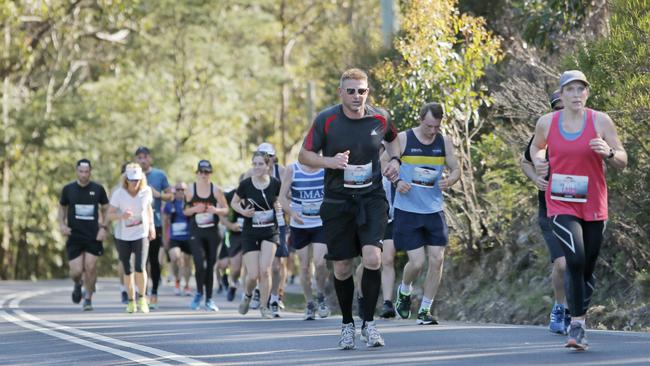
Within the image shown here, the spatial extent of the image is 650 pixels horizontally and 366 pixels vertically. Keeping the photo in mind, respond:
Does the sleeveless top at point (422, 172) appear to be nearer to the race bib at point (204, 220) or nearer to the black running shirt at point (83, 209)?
the race bib at point (204, 220)

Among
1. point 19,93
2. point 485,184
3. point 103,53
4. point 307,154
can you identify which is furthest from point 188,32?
point 307,154

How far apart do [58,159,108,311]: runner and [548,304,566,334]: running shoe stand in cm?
871

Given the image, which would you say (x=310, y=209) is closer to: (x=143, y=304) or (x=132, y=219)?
(x=132, y=219)

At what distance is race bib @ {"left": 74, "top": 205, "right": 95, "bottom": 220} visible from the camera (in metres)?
19.8

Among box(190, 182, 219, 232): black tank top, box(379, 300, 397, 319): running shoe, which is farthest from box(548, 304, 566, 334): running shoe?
box(190, 182, 219, 232): black tank top

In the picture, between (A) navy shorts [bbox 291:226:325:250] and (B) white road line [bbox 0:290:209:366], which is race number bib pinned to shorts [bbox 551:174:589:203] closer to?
(B) white road line [bbox 0:290:209:366]

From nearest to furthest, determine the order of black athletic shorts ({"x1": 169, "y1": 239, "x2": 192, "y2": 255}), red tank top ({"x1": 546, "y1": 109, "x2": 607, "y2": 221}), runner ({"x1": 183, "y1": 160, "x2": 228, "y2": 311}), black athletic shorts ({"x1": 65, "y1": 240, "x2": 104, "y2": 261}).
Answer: red tank top ({"x1": 546, "y1": 109, "x2": 607, "y2": 221}) → runner ({"x1": 183, "y1": 160, "x2": 228, "y2": 311}) → black athletic shorts ({"x1": 65, "y1": 240, "x2": 104, "y2": 261}) → black athletic shorts ({"x1": 169, "y1": 239, "x2": 192, "y2": 255})

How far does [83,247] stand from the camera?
1997 cm

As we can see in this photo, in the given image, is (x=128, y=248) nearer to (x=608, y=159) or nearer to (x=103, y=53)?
(x=608, y=159)

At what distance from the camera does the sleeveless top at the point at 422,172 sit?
13711mm

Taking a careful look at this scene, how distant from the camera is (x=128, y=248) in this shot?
18.2 metres

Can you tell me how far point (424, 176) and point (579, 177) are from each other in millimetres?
3338

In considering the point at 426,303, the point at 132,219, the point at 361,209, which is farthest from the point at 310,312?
the point at 361,209

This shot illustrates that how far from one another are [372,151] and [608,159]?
5.78 feet
